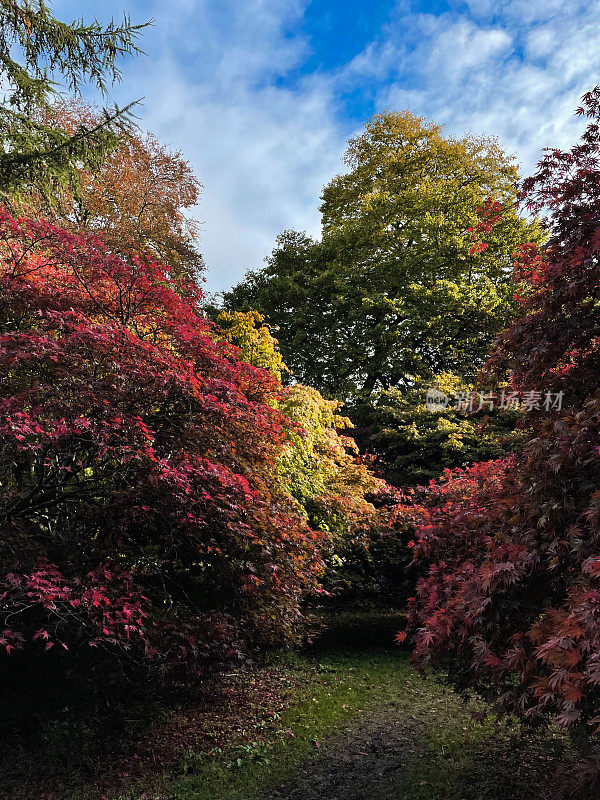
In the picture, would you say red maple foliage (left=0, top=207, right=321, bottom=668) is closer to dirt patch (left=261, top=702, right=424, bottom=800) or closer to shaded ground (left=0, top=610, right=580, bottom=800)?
shaded ground (left=0, top=610, right=580, bottom=800)

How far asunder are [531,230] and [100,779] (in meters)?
16.1

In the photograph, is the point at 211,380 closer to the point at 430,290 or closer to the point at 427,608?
the point at 427,608

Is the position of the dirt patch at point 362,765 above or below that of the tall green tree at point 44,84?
below

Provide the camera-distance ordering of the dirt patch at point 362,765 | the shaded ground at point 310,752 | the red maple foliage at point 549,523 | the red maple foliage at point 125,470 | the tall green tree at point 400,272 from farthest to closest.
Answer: the tall green tree at point 400,272, the dirt patch at point 362,765, the shaded ground at point 310,752, the red maple foliage at point 125,470, the red maple foliage at point 549,523

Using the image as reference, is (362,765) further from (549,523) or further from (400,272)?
(400,272)

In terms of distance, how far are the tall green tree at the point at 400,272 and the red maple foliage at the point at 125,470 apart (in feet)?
34.5

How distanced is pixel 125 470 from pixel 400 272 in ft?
43.2

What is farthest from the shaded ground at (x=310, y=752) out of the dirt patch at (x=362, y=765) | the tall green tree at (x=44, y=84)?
the tall green tree at (x=44, y=84)

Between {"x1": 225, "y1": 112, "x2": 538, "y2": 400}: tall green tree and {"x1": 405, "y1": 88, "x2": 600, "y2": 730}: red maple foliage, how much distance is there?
37.1 feet

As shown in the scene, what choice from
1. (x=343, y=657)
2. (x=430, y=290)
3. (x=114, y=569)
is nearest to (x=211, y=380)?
(x=114, y=569)

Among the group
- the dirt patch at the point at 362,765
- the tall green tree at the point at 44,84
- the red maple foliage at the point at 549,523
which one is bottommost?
the dirt patch at the point at 362,765

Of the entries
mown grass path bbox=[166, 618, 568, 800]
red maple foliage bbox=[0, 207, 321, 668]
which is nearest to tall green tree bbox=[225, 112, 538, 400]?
mown grass path bbox=[166, 618, 568, 800]

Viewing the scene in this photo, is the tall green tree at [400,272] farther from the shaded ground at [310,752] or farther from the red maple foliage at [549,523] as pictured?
the red maple foliage at [549,523]

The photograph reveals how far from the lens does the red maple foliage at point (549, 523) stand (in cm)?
247
